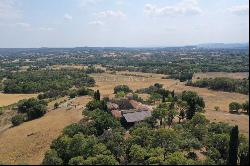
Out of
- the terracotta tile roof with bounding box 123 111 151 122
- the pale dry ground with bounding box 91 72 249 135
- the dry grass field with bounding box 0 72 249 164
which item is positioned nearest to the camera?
the dry grass field with bounding box 0 72 249 164

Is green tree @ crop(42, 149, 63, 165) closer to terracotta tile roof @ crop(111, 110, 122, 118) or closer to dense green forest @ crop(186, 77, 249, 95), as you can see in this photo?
terracotta tile roof @ crop(111, 110, 122, 118)

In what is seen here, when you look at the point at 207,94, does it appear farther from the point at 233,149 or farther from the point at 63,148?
the point at 233,149

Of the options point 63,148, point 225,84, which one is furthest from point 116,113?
point 225,84

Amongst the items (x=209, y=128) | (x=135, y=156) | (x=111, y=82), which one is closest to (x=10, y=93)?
(x=111, y=82)

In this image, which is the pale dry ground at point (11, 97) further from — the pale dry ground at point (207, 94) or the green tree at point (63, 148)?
the green tree at point (63, 148)

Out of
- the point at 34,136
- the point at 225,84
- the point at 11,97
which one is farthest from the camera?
the point at 11,97

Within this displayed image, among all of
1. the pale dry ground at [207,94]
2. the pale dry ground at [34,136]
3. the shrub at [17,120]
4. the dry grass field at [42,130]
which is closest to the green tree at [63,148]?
the dry grass field at [42,130]

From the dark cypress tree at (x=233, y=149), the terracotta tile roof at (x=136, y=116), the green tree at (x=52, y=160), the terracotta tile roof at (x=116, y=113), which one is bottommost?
the terracotta tile roof at (x=116, y=113)

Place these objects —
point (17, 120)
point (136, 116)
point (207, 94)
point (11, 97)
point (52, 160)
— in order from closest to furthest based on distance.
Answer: point (52, 160), point (136, 116), point (17, 120), point (207, 94), point (11, 97)

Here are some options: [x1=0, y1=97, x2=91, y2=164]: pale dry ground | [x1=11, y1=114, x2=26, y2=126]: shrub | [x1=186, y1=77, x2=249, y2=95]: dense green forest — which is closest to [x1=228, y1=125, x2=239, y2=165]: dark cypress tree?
[x1=0, y1=97, x2=91, y2=164]: pale dry ground
